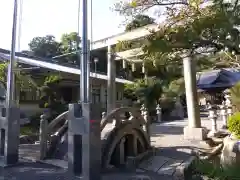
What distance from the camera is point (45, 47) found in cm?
3072

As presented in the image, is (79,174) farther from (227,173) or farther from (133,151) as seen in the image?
(227,173)

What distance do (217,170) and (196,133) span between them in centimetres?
790

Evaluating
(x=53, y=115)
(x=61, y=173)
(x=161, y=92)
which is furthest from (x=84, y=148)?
(x=161, y=92)

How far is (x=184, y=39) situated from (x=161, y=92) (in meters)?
14.3

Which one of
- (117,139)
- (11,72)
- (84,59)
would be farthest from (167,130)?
(84,59)

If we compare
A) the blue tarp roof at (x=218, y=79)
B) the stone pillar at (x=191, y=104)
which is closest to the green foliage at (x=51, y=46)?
the blue tarp roof at (x=218, y=79)

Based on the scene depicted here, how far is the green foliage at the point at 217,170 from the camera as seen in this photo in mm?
1671

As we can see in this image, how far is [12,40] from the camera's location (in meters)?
7.54

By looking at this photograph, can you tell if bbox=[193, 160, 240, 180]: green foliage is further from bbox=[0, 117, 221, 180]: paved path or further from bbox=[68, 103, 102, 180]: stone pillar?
bbox=[0, 117, 221, 180]: paved path

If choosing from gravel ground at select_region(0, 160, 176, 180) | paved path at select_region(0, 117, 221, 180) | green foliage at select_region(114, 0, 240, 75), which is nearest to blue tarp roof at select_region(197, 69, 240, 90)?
paved path at select_region(0, 117, 221, 180)

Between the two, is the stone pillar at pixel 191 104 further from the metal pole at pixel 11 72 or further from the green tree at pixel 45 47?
the green tree at pixel 45 47

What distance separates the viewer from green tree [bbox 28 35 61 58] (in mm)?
30344

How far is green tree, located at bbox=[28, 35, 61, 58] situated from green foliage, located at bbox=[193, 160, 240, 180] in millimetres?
29215

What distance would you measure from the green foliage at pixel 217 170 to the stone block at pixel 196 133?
7.69 metres
